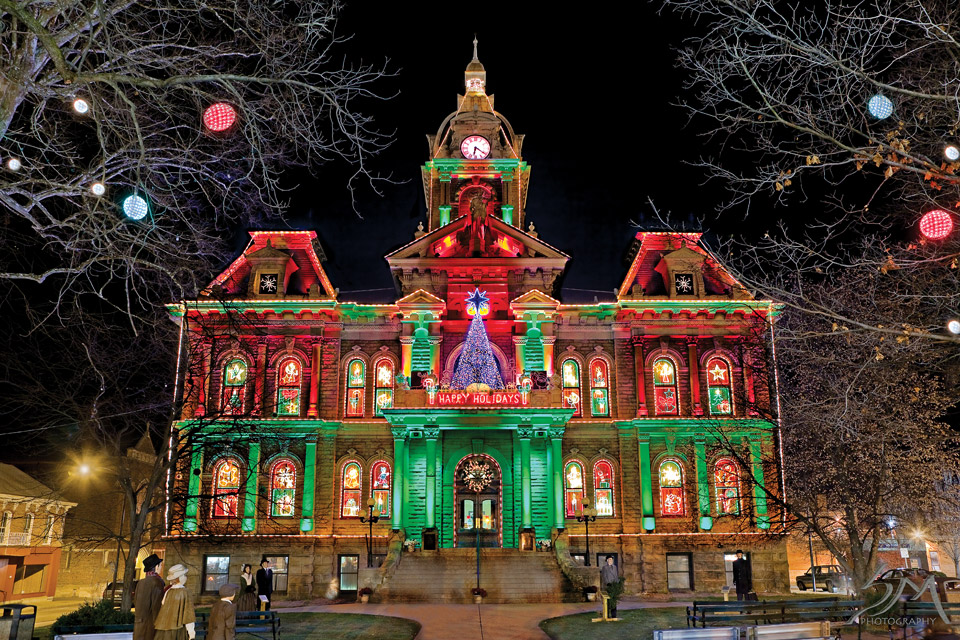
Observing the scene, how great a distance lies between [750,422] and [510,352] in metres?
11.2

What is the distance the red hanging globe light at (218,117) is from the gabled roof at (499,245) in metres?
25.1

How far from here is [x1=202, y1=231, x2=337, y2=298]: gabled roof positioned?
37344mm

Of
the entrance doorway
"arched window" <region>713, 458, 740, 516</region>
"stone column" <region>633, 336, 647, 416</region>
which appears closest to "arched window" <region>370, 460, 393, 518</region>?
the entrance doorway

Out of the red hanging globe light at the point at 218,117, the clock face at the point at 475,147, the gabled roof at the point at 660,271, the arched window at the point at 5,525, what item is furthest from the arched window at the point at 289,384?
the red hanging globe light at the point at 218,117

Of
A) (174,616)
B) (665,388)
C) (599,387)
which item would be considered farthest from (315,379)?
(174,616)

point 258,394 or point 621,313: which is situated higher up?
point 621,313

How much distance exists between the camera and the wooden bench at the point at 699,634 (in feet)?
43.0

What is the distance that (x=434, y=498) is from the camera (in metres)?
33.4

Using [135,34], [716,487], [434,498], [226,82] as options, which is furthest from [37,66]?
[716,487]

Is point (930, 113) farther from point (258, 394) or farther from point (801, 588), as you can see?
point (801, 588)

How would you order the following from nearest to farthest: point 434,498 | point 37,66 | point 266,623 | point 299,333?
1. point 37,66
2. point 266,623
3. point 434,498
4. point 299,333

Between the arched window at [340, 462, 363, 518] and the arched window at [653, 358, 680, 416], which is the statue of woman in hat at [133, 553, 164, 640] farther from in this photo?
the arched window at [653, 358, 680, 416]

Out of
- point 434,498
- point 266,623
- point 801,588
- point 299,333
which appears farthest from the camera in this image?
point 801,588

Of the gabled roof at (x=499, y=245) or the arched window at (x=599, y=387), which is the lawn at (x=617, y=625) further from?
the gabled roof at (x=499, y=245)
